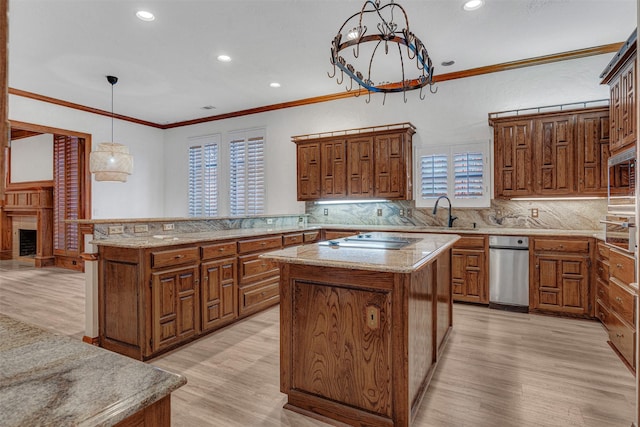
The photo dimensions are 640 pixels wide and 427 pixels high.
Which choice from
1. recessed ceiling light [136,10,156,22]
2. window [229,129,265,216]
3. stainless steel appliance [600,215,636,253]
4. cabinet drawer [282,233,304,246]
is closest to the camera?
stainless steel appliance [600,215,636,253]

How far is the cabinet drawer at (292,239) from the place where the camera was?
4.51m

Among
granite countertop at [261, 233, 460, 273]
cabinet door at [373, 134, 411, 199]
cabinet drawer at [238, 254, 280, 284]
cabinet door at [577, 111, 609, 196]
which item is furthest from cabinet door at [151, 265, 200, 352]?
cabinet door at [577, 111, 609, 196]

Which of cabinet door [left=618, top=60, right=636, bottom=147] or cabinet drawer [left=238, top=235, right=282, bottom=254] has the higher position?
cabinet door [left=618, top=60, right=636, bottom=147]

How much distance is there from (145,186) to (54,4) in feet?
15.1

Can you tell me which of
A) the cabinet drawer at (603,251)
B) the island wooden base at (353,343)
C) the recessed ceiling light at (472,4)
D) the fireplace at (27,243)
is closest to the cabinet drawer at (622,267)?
the cabinet drawer at (603,251)

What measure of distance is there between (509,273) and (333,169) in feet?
9.33

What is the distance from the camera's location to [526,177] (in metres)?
4.26

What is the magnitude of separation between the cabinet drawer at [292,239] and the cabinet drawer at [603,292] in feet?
11.2

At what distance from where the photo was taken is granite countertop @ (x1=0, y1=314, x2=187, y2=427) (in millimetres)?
594

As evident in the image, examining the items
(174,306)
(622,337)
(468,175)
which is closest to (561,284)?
(622,337)

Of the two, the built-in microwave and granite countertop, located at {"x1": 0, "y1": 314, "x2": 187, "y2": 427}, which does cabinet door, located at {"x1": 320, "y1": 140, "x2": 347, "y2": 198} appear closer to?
the built-in microwave

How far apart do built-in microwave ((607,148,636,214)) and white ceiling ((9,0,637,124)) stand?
156 cm

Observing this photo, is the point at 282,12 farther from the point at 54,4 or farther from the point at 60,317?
the point at 60,317

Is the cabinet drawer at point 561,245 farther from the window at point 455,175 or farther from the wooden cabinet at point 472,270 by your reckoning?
the window at point 455,175
